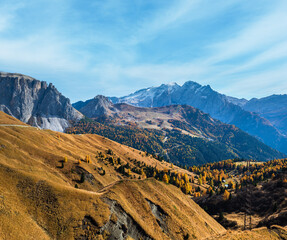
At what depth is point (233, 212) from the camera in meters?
125

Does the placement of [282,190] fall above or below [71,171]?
below

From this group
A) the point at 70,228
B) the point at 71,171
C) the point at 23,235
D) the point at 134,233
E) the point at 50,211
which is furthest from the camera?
A: the point at 71,171

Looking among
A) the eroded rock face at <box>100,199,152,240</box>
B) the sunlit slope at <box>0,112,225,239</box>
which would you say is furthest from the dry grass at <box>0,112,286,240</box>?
the eroded rock face at <box>100,199,152,240</box>

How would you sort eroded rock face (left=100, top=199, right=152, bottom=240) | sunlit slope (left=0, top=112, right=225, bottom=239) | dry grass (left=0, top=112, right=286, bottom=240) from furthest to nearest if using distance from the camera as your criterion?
eroded rock face (left=100, top=199, right=152, bottom=240)
sunlit slope (left=0, top=112, right=225, bottom=239)
dry grass (left=0, top=112, right=286, bottom=240)

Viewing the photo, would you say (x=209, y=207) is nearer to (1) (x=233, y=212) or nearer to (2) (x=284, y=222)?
(1) (x=233, y=212)

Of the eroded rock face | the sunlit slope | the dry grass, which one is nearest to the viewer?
the dry grass

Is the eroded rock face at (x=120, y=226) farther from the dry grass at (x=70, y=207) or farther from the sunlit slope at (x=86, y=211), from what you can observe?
the dry grass at (x=70, y=207)

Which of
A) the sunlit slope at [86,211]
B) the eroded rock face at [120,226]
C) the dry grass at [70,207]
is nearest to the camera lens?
the dry grass at [70,207]

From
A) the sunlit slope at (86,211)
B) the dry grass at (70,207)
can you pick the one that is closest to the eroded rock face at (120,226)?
the sunlit slope at (86,211)

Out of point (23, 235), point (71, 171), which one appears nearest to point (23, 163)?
point (71, 171)

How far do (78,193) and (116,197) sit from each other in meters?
11.2

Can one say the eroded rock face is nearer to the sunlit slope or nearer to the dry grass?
the sunlit slope

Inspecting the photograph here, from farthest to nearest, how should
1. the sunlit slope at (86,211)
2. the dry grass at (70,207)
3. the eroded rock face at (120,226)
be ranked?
1. the eroded rock face at (120,226)
2. the sunlit slope at (86,211)
3. the dry grass at (70,207)

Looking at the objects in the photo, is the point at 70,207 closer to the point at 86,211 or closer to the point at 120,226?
the point at 86,211
